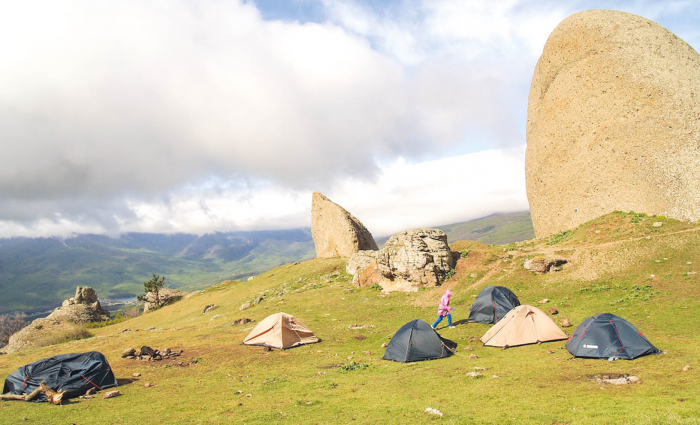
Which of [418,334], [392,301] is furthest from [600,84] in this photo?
[418,334]

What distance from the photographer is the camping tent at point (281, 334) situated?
23.0 meters

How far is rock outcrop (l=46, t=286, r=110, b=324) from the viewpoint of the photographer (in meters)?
62.1

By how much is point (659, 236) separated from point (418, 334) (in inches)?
979

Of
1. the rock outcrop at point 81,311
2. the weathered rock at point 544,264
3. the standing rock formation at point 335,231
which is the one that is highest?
the standing rock formation at point 335,231

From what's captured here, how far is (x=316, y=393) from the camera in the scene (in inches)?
561

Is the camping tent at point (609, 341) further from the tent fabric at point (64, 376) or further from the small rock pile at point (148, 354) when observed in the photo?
the small rock pile at point (148, 354)

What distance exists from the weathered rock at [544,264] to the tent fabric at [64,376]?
31.1 m

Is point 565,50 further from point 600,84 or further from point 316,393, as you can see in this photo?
point 316,393

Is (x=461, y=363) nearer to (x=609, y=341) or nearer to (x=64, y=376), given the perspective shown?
(x=609, y=341)

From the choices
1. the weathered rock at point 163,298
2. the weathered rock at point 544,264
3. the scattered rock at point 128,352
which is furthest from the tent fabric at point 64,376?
the weathered rock at point 163,298

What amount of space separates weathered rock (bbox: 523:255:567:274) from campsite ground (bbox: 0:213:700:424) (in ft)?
1.84

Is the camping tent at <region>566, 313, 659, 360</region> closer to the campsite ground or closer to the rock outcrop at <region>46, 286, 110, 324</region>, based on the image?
the campsite ground

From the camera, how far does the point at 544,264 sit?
3097cm

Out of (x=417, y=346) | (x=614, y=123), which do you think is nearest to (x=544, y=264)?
(x=614, y=123)
